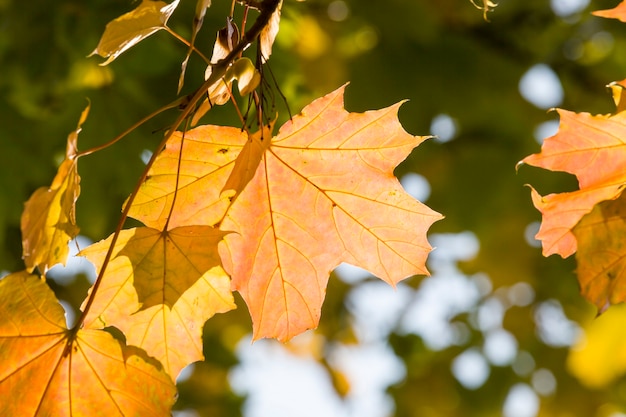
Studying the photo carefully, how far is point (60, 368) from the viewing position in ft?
2.89

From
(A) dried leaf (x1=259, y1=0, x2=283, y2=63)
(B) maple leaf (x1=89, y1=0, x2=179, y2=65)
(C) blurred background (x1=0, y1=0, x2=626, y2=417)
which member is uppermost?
(B) maple leaf (x1=89, y1=0, x2=179, y2=65)

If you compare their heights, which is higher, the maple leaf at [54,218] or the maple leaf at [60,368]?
the maple leaf at [54,218]

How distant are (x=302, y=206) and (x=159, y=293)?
8.8 inches

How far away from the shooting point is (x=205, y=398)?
410 centimetres

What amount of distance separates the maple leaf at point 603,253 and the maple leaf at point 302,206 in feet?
0.67

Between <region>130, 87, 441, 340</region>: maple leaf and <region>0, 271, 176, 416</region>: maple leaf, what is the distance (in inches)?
5.8

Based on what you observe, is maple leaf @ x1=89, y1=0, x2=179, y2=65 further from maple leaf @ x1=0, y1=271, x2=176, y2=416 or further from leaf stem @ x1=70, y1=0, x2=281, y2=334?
maple leaf @ x1=0, y1=271, x2=176, y2=416

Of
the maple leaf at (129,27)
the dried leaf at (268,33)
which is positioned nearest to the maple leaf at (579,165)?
the dried leaf at (268,33)

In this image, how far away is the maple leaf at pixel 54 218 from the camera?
0.83 metres

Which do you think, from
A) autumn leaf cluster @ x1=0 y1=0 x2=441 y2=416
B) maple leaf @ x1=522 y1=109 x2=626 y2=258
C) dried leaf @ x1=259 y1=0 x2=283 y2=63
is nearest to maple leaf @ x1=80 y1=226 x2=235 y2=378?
autumn leaf cluster @ x1=0 y1=0 x2=441 y2=416

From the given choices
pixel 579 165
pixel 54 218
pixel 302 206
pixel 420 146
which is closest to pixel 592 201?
pixel 579 165

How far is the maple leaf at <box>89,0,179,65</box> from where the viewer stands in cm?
76

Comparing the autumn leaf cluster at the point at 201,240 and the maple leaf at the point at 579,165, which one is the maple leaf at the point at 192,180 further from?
the maple leaf at the point at 579,165

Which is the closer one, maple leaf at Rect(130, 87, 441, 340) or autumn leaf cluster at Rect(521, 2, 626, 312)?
autumn leaf cluster at Rect(521, 2, 626, 312)
